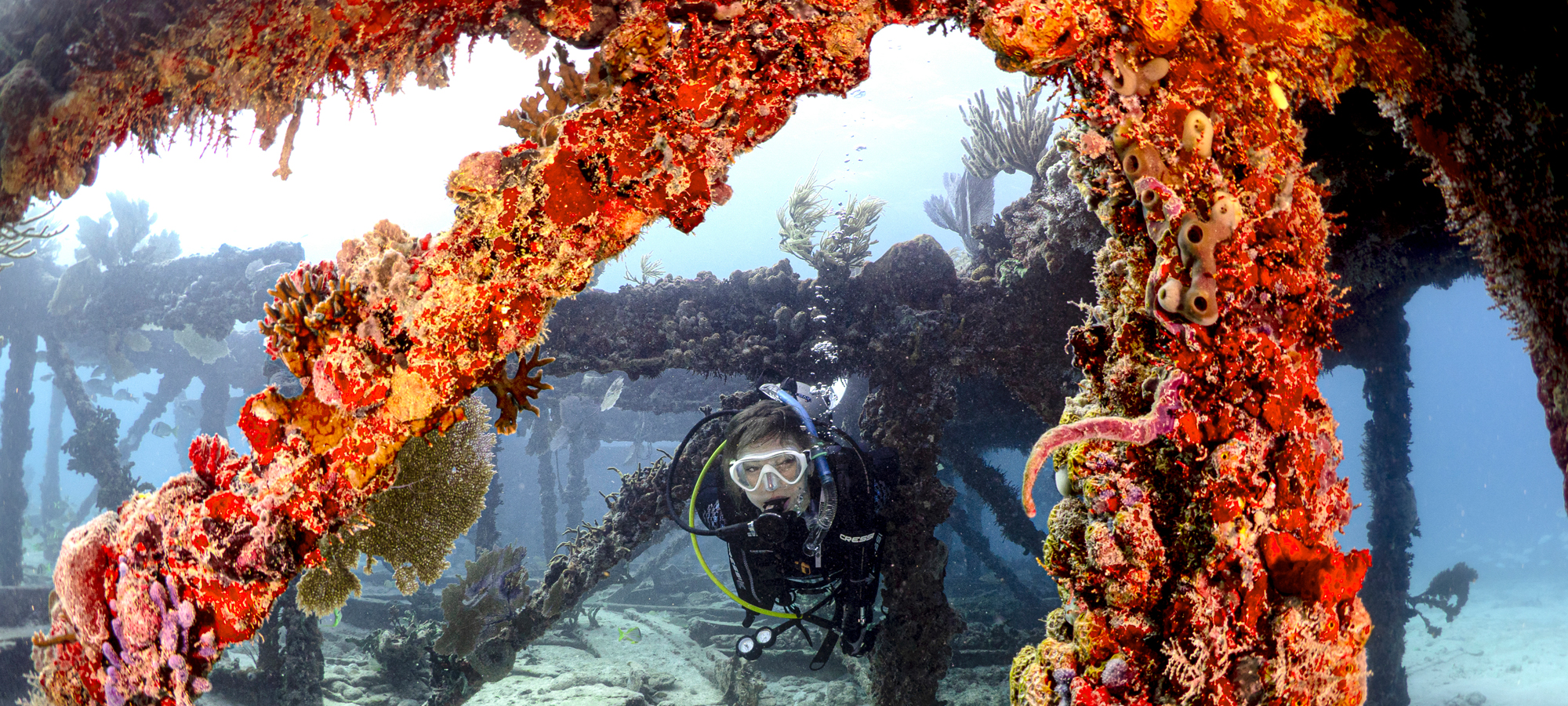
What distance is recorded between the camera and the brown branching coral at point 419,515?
2135 millimetres

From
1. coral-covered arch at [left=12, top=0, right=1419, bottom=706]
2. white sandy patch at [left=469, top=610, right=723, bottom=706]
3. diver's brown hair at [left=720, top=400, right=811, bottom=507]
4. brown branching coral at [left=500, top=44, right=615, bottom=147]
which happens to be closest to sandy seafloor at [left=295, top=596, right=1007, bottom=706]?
white sandy patch at [left=469, top=610, right=723, bottom=706]

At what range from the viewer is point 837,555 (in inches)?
215

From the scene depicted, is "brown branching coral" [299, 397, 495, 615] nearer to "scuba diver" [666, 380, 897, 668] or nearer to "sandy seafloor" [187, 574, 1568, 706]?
"scuba diver" [666, 380, 897, 668]

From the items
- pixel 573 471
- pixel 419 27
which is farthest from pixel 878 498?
pixel 573 471

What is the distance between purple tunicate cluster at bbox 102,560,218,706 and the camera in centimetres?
157

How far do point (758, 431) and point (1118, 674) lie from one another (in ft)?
13.9

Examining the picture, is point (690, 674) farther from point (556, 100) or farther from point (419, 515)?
point (556, 100)

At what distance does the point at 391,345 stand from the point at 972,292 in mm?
6157

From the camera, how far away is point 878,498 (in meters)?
5.88

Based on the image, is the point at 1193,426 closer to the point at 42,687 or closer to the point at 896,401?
the point at 42,687

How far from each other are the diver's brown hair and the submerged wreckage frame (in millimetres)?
3676

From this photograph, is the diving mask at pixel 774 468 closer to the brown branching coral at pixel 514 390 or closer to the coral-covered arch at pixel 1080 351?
the brown branching coral at pixel 514 390

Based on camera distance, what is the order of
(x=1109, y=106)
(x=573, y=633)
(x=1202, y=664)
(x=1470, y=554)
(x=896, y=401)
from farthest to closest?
(x=1470, y=554)
(x=573, y=633)
(x=896, y=401)
(x=1109, y=106)
(x=1202, y=664)

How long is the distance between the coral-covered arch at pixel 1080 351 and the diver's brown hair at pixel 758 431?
376 cm
